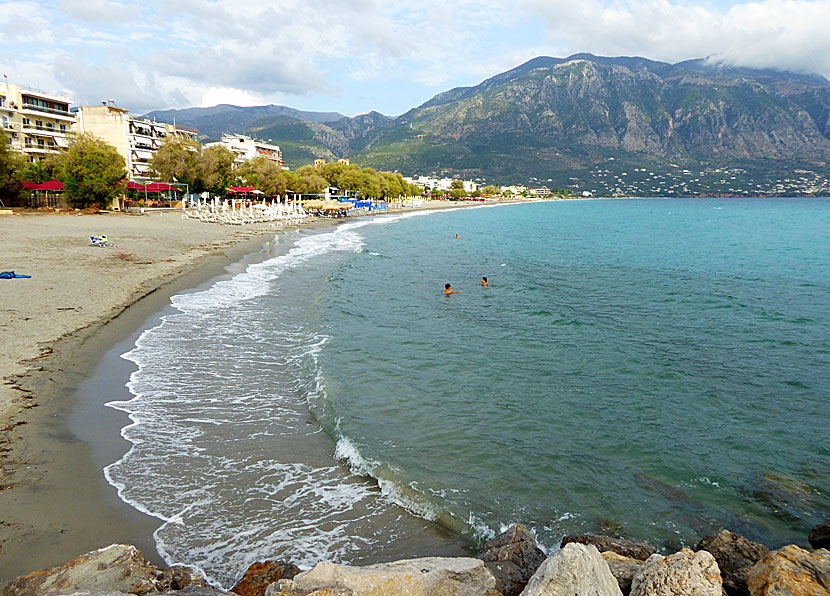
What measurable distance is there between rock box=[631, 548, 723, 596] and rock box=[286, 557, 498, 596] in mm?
1151

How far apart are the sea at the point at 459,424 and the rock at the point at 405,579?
3.59 feet

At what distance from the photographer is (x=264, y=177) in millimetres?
75188

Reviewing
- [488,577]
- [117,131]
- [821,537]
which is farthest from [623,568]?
[117,131]

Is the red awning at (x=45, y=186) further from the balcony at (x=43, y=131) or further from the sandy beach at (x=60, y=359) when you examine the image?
the sandy beach at (x=60, y=359)

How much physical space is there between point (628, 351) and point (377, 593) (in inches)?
417

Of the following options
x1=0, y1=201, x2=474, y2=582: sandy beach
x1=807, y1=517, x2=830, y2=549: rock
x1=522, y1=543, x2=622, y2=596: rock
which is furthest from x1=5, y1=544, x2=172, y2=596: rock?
x1=807, y1=517, x2=830, y2=549: rock

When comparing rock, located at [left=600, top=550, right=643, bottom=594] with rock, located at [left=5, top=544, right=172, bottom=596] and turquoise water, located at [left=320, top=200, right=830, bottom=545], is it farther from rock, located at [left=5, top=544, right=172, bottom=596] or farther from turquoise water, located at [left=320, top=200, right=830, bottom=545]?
rock, located at [left=5, top=544, right=172, bottom=596]

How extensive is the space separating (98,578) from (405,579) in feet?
8.10

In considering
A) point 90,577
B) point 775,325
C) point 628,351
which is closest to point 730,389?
point 628,351

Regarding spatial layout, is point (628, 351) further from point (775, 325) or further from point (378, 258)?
point (378, 258)

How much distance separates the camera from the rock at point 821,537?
5.15 meters

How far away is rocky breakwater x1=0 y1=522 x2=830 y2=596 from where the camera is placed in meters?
3.79

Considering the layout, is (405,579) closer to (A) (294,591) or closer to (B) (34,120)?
(A) (294,591)

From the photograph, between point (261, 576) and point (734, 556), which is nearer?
point (261, 576)
